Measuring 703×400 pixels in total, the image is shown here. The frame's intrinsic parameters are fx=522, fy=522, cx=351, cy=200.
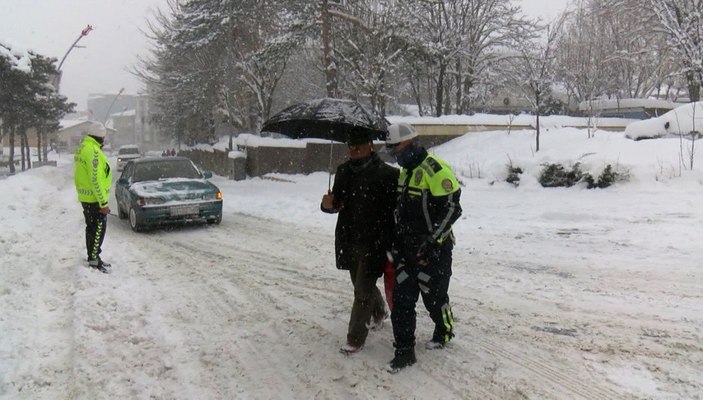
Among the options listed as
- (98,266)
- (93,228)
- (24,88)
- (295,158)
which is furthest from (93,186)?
(24,88)

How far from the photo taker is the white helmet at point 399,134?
3.84 m

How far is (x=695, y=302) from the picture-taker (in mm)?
5180

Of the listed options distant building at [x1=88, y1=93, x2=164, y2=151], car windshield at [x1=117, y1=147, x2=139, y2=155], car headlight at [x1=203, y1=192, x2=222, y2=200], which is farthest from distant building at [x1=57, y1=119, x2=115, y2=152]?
car headlight at [x1=203, y1=192, x2=222, y2=200]

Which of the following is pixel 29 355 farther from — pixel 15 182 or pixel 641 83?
pixel 641 83

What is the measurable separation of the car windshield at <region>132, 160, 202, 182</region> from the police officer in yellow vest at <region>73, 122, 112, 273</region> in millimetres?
4085

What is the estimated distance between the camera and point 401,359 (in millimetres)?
3916

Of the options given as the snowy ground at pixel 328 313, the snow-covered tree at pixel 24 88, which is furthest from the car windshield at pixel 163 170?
the snow-covered tree at pixel 24 88

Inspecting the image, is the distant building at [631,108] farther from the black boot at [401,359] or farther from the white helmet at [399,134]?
the black boot at [401,359]

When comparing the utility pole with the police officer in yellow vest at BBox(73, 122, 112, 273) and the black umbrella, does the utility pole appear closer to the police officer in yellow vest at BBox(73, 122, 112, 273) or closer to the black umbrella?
the police officer in yellow vest at BBox(73, 122, 112, 273)

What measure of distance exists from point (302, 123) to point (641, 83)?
36.1 m

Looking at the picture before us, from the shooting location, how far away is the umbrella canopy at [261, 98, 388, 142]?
4070mm

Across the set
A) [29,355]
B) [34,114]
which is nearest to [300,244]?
[29,355]

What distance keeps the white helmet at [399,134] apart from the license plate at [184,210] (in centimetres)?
711

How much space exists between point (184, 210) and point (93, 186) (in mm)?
3408
